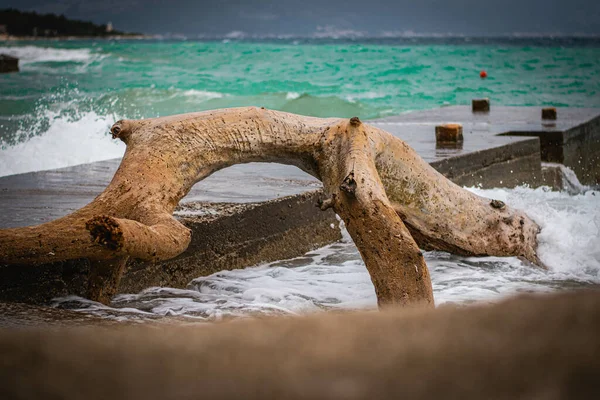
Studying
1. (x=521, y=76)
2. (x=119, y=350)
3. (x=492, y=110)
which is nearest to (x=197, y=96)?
(x=492, y=110)

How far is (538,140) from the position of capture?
9.09 meters

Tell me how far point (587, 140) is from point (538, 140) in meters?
2.25

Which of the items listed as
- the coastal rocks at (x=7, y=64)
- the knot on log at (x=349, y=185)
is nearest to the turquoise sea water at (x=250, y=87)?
the coastal rocks at (x=7, y=64)

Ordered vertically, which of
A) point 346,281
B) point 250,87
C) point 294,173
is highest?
point 250,87

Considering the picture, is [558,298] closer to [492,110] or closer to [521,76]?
[492,110]

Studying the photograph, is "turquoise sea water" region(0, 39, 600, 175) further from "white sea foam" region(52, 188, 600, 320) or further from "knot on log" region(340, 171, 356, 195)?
"knot on log" region(340, 171, 356, 195)

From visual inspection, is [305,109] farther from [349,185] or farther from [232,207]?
[349,185]

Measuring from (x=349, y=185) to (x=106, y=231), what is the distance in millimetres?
1166

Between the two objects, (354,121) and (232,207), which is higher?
(354,121)

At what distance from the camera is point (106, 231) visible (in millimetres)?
3062

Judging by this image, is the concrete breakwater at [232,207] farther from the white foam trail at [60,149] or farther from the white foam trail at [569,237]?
the white foam trail at [60,149]

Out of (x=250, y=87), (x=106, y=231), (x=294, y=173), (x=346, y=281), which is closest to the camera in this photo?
(x=106, y=231)

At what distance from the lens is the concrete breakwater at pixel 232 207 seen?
158 inches

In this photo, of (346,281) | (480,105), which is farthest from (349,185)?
(480,105)
